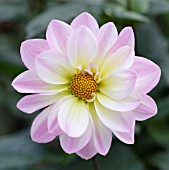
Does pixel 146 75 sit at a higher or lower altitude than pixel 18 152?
higher

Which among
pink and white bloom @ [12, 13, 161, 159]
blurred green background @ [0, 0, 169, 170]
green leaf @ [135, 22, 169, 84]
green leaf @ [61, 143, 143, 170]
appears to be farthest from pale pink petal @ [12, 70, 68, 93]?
green leaf @ [135, 22, 169, 84]

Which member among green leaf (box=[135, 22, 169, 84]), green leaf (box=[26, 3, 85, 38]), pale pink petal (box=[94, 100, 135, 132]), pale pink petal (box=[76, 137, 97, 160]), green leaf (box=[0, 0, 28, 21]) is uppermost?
pale pink petal (box=[94, 100, 135, 132])

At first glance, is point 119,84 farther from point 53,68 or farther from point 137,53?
point 137,53

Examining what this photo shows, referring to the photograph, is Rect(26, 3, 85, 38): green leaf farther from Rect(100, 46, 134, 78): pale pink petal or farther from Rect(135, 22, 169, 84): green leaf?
Rect(100, 46, 134, 78): pale pink petal

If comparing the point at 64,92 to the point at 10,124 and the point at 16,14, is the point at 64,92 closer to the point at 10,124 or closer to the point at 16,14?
the point at 16,14

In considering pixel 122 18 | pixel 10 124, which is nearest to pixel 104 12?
pixel 122 18

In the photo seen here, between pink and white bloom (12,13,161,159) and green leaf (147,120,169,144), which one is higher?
pink and white bloom (12,13,161,159)

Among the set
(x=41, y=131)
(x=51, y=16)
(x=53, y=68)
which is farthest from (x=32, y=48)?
(x=51, y=16)
